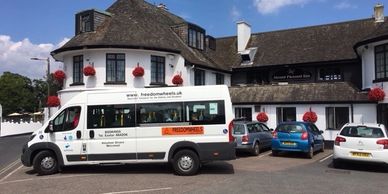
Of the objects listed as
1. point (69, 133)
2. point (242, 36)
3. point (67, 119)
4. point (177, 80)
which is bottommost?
point (69, 133)

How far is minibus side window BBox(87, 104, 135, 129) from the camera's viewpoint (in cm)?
1358

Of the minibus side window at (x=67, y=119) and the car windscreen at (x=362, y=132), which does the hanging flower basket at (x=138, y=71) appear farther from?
the car windscreen at (x=362, y=132)

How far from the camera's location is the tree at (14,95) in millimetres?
75312

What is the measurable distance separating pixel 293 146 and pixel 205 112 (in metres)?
6.26

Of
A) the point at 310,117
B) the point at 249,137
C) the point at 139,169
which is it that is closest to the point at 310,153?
the point at 249,137

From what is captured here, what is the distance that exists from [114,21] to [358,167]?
56.4ft

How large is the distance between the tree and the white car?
235 feet

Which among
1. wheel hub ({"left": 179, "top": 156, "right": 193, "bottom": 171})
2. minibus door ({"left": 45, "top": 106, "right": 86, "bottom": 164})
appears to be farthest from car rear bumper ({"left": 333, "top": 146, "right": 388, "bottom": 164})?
minibus door ({"left": 45, "top": 106, "right": 86, "bottom": 164})

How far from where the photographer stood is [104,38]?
24.2m

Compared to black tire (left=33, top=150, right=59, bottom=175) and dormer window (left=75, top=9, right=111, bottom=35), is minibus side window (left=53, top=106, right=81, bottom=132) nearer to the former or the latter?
black tire (left=33, top=150, right=59, bottom=175)

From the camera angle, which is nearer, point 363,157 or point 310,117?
point 363,157

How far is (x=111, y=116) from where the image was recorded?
538 inches

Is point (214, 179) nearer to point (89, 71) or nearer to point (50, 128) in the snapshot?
point (50, 128)

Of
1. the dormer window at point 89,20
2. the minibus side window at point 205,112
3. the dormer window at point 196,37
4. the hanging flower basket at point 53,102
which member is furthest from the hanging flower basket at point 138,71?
the minibus side window at point 205,112
